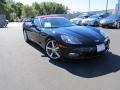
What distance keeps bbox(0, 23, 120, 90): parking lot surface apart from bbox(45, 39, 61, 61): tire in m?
0.15

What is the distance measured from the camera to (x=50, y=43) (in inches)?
281

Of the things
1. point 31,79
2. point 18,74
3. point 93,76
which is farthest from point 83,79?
point 18,74

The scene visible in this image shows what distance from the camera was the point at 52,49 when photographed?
7.02 m

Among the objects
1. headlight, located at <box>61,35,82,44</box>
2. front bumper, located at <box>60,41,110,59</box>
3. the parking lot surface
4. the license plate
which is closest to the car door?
the parking lot surface

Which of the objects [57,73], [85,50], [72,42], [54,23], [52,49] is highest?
[54,23]

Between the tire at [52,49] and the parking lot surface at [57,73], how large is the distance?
15cm

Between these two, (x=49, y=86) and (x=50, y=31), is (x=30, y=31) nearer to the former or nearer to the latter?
(x=50, y=31)

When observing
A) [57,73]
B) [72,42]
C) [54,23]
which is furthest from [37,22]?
[57,73]

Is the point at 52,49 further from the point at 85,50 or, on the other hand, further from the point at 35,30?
the point at 35,30

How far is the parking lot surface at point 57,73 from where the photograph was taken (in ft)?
16.1

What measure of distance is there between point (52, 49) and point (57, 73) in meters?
Answer: 1.37

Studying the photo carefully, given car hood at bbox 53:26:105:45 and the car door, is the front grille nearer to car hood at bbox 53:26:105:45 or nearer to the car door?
car hood at bbox 53:26:105:45

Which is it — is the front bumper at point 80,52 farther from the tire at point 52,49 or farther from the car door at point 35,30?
the car door at point 35,30

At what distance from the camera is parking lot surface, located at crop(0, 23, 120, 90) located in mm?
4898
